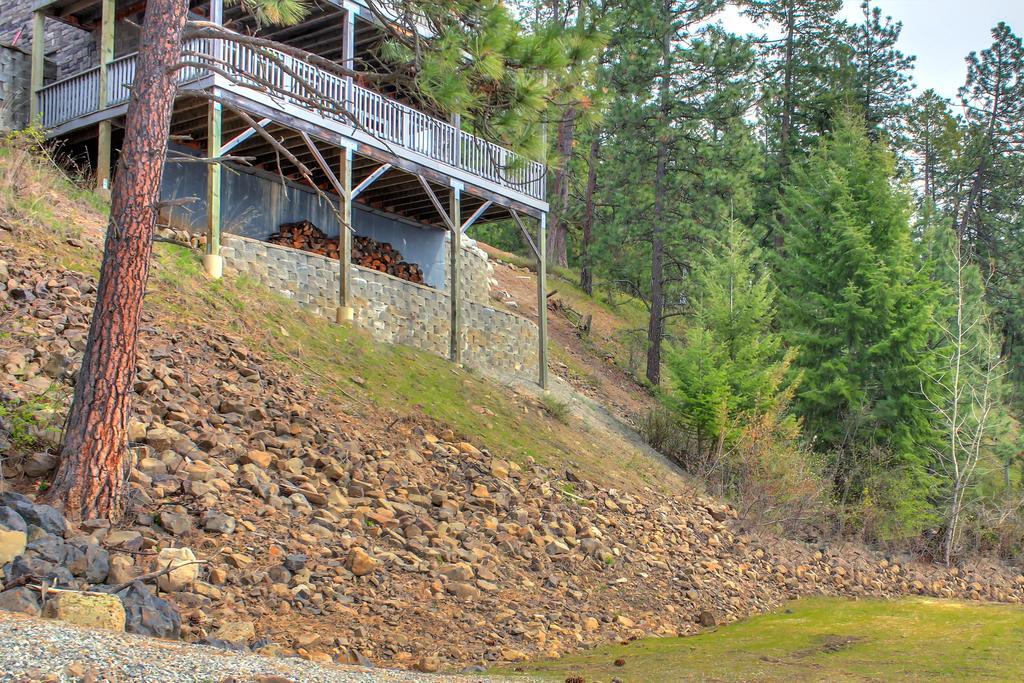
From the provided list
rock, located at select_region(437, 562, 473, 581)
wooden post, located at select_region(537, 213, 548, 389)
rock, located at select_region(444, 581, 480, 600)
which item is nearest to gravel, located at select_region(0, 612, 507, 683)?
rock, located at select_region(444, 581, 480, 600)

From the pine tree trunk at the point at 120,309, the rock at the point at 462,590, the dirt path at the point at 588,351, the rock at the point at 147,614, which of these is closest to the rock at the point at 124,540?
the pine tree trunk at the point at 120,309

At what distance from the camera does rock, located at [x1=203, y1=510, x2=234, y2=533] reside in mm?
7750

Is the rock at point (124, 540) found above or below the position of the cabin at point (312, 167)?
below

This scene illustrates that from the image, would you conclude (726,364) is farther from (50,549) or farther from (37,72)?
(50,549)

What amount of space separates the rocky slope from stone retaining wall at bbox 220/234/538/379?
2.94 metres

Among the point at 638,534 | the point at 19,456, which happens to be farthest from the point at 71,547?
the point at 638,534

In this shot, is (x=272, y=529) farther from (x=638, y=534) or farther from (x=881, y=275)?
(x=881, y=275)

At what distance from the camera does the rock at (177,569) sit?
6785 millimetres

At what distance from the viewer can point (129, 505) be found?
24.5ft

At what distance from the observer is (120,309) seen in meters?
7.43

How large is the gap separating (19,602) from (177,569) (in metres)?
A: 1.24

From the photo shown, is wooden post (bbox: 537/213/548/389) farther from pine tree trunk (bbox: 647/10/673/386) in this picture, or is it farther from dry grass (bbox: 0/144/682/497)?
pine tree trunk (bbox: 647/10/673/386)

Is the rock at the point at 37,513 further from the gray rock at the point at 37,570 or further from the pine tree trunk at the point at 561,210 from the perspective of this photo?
the pine tree trunk at the point at 561,210

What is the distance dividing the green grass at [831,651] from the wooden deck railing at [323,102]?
7728 mm
